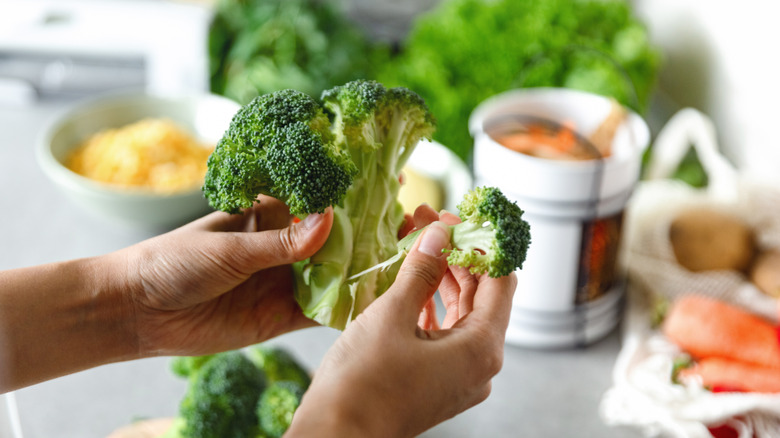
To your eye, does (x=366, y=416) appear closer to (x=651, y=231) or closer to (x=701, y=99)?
(x=651, y=231)

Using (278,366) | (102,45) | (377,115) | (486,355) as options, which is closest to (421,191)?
(278,366)

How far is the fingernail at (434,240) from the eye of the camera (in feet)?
2.13

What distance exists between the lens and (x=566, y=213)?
104 cm

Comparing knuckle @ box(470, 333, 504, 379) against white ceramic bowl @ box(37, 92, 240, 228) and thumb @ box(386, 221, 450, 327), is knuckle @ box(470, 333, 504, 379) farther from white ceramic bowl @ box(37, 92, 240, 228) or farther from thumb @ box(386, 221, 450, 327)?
white ceramic bowl @ box(37, 92, 240, 228)

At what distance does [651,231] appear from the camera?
4.14ft

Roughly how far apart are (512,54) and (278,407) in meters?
1.14

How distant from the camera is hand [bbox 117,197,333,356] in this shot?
72 cm

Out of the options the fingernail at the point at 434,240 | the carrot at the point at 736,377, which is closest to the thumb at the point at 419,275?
the fingernail at the point at 434,240

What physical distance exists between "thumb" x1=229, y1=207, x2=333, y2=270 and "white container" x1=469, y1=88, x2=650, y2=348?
440mm

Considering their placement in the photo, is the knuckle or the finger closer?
the knuckle

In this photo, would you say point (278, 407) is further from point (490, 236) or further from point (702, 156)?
point (702, 156)

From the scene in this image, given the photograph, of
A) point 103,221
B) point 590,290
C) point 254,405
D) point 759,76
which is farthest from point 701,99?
point 103,221

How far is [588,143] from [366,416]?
0.78 meters

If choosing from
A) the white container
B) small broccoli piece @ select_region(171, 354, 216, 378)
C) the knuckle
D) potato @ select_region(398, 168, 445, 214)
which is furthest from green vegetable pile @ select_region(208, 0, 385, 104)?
the knuckle
